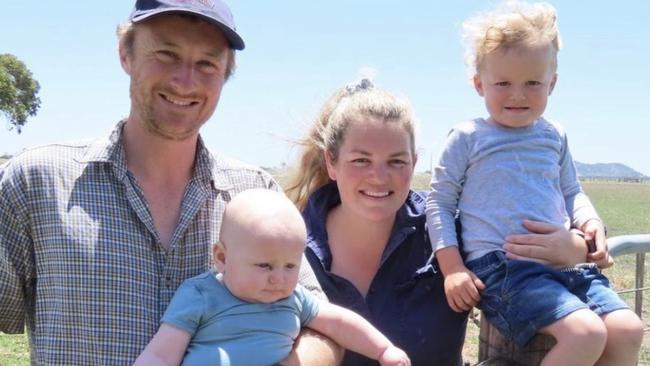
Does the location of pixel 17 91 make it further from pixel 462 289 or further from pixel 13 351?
pixel 462 289

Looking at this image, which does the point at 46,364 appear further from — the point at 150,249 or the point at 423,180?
the point at 423,180


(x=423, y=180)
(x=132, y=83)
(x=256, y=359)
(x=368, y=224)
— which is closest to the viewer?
(x=256, y=359)

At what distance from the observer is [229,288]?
100 inches

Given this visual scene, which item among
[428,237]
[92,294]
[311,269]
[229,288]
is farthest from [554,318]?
[92,294]

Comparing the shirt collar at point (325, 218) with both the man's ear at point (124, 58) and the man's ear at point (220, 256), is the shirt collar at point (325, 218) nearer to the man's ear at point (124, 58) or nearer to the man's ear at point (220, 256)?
the man's ear at point (220, 256)

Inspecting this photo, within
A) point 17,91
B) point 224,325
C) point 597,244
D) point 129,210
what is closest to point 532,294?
point 597,244

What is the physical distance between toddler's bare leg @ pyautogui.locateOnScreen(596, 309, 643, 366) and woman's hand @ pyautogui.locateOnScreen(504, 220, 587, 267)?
11.2 inches

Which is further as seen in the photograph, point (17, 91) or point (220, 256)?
point (17, 91)

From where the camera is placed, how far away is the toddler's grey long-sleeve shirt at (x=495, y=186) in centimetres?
317

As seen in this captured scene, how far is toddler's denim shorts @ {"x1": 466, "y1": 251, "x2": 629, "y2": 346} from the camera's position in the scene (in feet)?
9.34

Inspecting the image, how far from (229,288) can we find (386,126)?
3.45 feet

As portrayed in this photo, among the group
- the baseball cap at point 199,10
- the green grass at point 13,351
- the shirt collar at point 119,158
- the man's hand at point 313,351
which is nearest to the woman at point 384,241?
the man's hand at point 313,351

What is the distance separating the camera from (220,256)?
2.60 m

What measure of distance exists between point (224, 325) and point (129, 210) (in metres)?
0.54
